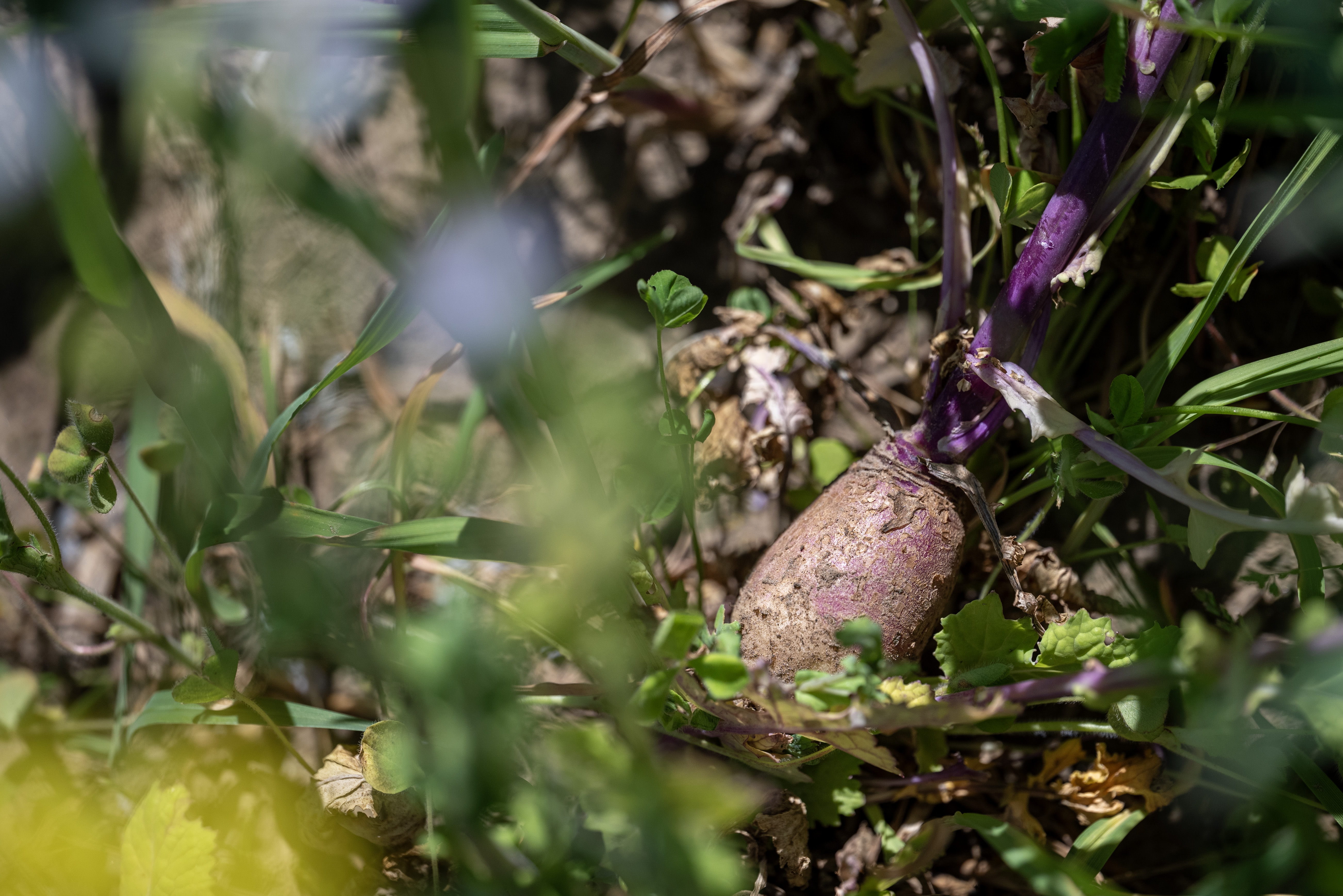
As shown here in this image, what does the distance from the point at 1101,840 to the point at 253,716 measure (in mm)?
1180

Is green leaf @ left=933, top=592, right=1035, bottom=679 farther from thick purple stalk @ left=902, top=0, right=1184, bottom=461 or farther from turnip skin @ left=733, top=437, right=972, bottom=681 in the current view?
thick purple stalk @ left=902, top=0, right=1184, bottom=461

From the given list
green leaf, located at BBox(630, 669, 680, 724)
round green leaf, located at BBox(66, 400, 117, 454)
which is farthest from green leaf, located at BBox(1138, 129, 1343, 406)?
round green leaf, located at BBox(66, 400, 117, 454)

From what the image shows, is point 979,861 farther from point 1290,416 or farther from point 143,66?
point 143,66

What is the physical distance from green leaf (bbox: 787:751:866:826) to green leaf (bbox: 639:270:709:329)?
2.02ft

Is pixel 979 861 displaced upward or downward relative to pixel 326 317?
downward

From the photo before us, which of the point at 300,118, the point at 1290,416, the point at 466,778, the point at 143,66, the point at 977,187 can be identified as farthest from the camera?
the point at 300,118

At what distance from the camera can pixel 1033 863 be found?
0.82m

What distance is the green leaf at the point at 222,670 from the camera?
1.01 m

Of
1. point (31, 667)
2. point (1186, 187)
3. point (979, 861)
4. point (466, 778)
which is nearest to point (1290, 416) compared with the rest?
point (1186, 187)

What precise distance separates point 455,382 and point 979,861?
1206 mm

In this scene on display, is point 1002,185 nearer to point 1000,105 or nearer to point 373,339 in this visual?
point 1000,105

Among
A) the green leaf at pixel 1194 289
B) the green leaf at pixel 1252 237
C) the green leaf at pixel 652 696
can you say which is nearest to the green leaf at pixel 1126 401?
the green leaf at pixel 1252 237

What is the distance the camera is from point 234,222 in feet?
5.26

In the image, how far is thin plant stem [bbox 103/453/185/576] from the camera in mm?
983
